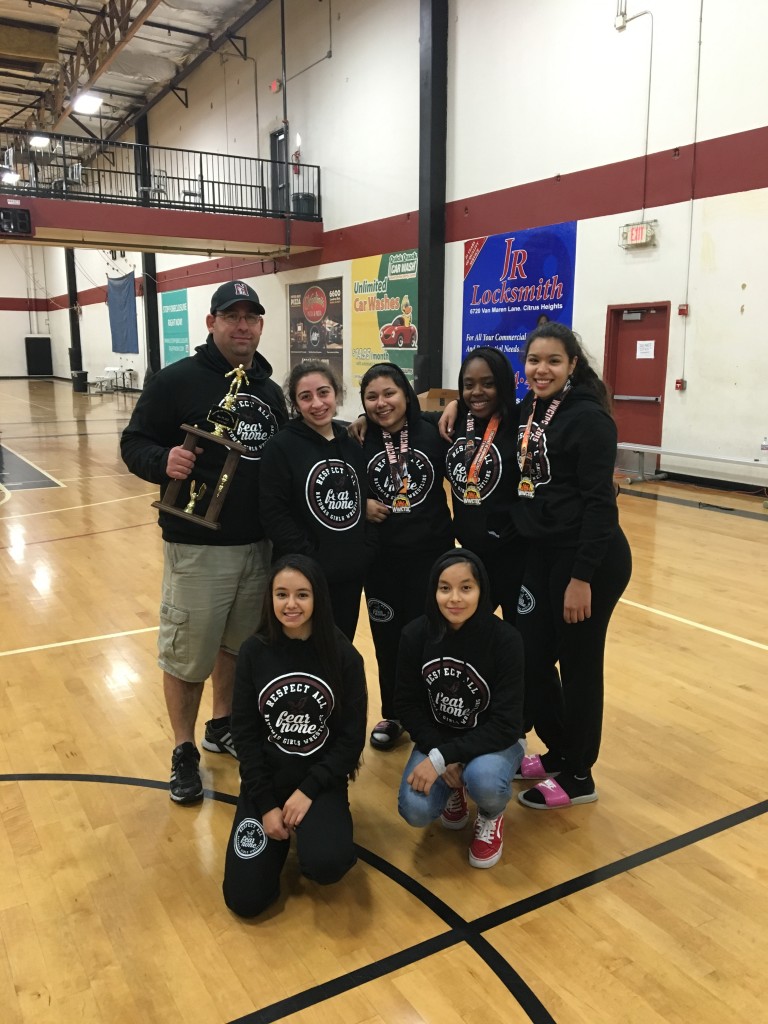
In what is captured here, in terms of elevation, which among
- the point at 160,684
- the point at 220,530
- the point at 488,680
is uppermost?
the point at 220,530

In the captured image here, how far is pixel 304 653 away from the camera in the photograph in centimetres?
225

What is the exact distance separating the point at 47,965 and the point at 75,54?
60.1ft

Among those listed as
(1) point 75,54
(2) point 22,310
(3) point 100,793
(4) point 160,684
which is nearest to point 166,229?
(1) point 75,54

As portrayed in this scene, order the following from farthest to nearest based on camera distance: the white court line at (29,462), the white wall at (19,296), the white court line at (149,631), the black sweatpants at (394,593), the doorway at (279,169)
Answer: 1. the white wall at (19,296)
2. the doorway at (279,169)
3. the white court line at (29,462)
4. the white court line at (149,631)
5. the black sweatpants at (394,593)

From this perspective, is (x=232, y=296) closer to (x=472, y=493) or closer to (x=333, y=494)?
(x=333, y=494)

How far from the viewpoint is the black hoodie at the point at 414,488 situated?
273 cm

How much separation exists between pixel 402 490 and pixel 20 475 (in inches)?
317

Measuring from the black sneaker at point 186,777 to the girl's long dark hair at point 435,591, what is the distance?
0.98m

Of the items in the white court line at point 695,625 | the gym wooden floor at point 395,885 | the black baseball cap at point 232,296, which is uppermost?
the black baseball cap at point 232,296

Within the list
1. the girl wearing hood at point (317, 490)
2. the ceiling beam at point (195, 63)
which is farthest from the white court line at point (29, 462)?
the ceiling beam at point (195, 63)

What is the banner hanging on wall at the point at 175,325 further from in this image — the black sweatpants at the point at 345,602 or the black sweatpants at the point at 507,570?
the black sweatpants at the point at 507,570

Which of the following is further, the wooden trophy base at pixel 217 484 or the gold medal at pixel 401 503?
the gold medal at pixel 401 503

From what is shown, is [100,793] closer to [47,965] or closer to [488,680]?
[47,965]

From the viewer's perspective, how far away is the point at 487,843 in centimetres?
228
